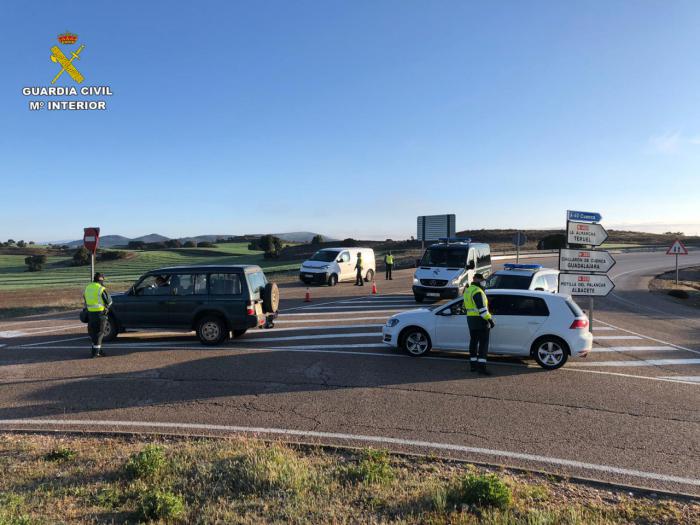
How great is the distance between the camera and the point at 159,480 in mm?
4961

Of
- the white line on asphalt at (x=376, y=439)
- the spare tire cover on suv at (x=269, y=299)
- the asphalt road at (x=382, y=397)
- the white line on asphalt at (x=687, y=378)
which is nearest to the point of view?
the white line on asphalt at (x=376, y=439)

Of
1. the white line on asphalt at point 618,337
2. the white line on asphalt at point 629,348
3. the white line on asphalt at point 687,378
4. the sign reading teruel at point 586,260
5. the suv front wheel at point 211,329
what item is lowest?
the white line on asphalt at point 687,378

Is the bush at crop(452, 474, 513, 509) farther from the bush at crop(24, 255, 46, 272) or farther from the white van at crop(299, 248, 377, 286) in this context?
the bush at crop(24, 255, 46, 272)

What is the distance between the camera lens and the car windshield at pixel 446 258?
62.8ft

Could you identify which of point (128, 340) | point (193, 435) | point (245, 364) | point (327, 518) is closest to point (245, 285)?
point (245, 364)

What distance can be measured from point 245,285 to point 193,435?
5.70 meters

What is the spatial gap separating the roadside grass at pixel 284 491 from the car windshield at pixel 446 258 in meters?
14.1

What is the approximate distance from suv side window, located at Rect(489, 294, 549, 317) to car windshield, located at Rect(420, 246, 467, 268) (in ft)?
29.4

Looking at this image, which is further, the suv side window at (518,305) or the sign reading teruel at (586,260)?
the sign reading teruel at (586,260)

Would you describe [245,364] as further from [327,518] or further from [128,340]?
[327,518]

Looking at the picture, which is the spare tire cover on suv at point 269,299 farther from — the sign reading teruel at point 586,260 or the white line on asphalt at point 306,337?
the sign reading teruel at point 586,260

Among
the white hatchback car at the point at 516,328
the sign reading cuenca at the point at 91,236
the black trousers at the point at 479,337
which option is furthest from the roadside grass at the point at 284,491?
the sign reading cuenca at the point at 91,236

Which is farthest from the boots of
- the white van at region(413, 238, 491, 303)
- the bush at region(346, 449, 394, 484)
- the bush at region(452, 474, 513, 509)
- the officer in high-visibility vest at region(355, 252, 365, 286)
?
the officer in high-visibility vest at region(355, 252, 365, 286)

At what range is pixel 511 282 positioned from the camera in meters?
14.3
